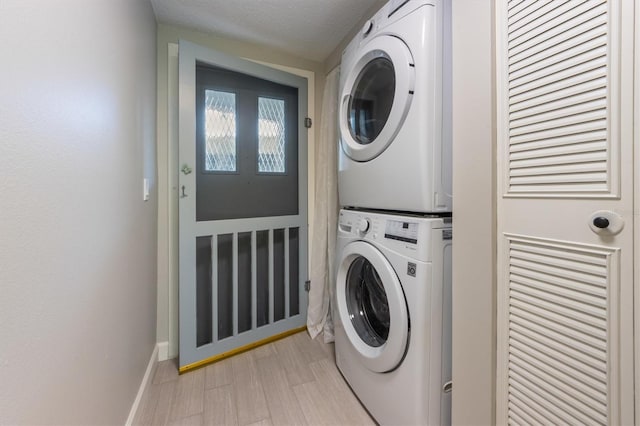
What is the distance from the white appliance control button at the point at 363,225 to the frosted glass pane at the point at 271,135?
964 mm

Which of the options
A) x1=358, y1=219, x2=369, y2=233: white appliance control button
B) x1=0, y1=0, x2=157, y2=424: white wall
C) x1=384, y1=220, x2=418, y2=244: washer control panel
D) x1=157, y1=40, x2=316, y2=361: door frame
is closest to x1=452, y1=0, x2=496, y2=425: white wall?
x1=384, y1=220, x2=418, y2=244: washer control panel

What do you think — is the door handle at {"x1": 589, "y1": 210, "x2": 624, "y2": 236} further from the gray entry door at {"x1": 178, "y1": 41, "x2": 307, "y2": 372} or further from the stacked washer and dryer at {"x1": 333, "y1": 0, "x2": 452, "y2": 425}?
the gray entry door at {"x1": 178, "y1": 41, "x2": 307, "y2": 372}

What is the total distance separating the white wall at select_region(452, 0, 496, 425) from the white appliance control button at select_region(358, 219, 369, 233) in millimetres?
407

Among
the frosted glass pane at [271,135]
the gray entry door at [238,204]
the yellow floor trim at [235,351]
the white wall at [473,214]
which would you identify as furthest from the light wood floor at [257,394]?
the frosted glass pane at [271,135]

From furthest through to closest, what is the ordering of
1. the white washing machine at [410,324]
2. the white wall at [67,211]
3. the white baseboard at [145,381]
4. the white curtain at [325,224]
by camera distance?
the white curtain at [325,224]
the white baseboard at [145,381]
the white washing machine at [410,324]
the white wall at [67,211]

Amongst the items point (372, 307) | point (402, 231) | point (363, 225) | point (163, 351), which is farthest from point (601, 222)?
point (163, 351)

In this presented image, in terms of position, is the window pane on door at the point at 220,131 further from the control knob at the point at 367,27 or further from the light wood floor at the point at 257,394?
the light wood floor at the point at 257,394

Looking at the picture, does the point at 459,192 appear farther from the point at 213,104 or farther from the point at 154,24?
the point at 154,24

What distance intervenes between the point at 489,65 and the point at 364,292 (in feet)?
3.66

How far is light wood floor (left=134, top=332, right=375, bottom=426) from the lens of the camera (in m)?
1.22

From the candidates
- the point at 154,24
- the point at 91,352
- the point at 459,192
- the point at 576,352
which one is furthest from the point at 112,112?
the point at 576,352

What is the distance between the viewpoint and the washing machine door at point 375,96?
3.34 ft

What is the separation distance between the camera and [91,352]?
770mm

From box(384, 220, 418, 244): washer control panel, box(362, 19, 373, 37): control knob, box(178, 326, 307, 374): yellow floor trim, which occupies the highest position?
box(362, 19, 373, 37): control knob
